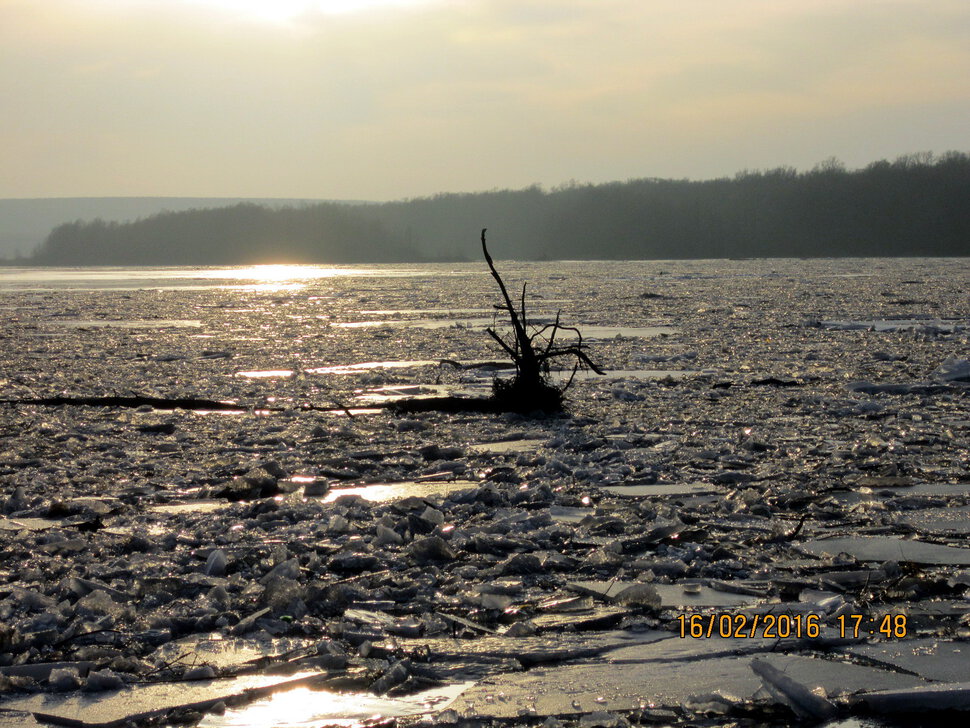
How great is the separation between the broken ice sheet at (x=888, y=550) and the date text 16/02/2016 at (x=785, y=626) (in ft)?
2.09

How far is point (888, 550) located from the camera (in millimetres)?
3744

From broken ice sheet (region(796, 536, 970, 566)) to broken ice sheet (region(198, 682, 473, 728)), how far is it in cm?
179

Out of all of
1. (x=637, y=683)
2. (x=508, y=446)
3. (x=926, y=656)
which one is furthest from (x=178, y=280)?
(x=926, y=656)

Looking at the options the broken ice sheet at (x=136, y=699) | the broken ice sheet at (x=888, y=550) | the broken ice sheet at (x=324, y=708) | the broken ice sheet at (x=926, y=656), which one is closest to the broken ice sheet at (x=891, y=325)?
the broken ice sheet at (x=888, y=550)

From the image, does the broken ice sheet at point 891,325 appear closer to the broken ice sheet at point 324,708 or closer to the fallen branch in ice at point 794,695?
the fallen branch in ice at point 794,695

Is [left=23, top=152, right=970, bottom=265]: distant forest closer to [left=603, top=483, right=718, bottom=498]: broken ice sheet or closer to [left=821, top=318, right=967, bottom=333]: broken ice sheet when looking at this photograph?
[left=821, top=318, right=967, bottom=333]: broken ice sheet

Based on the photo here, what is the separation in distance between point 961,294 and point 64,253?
11601 cm

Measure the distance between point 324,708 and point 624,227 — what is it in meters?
113

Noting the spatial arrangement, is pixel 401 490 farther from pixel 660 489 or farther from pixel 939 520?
pixel 939 520

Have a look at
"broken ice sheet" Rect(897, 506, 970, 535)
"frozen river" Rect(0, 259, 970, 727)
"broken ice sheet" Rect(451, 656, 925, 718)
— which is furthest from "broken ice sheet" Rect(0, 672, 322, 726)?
"broken ice sheet" Rect(897, 506, 970, 535)

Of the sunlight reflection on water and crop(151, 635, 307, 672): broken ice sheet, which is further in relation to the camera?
the sunlight reflection on water

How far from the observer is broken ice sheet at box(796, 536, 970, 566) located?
3623mm

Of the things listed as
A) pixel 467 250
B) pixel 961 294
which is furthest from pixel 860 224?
pixel 961 294

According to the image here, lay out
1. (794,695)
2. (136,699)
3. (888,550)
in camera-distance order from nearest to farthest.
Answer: (794,695)
(136,699)
(888,550)
